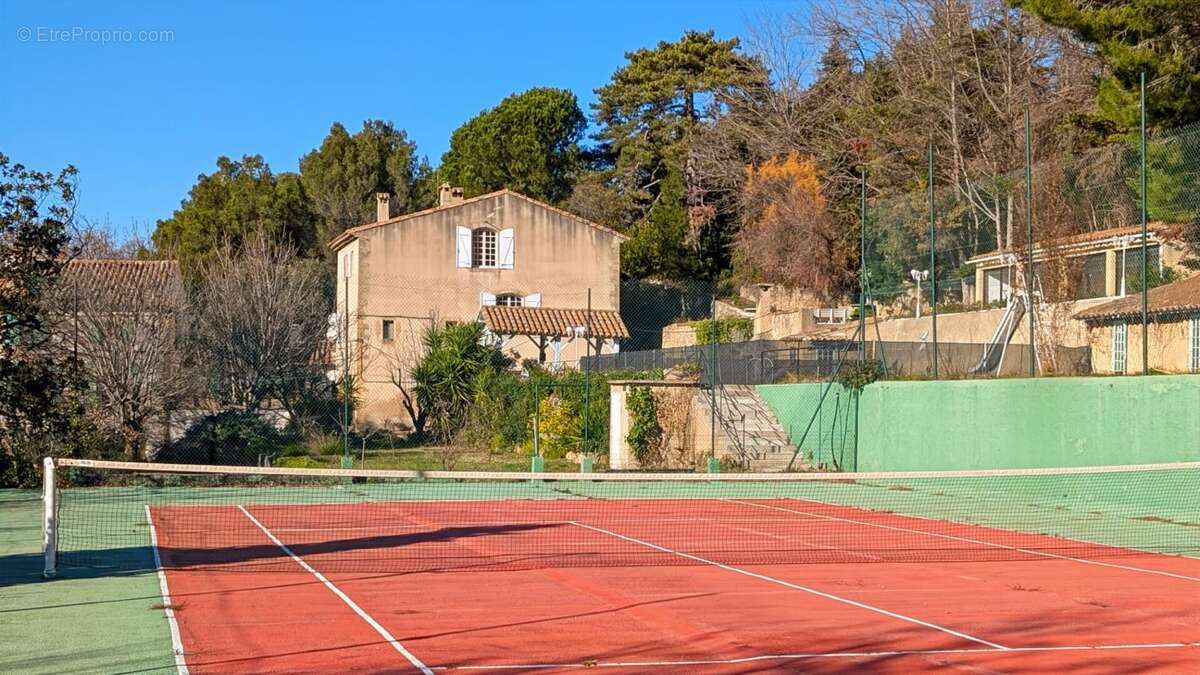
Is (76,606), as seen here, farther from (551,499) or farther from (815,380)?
(815,380)

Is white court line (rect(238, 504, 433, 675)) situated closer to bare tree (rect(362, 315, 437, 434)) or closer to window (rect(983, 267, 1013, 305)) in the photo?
window (rect(983, 267, 1013, 305))

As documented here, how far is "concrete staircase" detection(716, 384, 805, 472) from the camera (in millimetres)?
27266

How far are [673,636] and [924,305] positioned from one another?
18735 millimetres

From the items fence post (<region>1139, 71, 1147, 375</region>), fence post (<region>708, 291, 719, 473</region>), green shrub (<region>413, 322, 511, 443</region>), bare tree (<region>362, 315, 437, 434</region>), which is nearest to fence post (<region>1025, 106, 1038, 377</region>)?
fence post (<region>1139, 71, 1147, 375</region>)

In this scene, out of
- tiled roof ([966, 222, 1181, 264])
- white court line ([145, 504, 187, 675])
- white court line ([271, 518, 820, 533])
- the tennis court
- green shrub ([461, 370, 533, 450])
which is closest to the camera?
white court line ([145, 504, 187, 675])

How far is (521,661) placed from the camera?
27.2 feet

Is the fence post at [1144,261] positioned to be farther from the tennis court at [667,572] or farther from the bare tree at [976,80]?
the bare tree at [976,80]

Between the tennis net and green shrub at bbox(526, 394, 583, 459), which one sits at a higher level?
green shrub at bbox(526, 394, 583, 459)

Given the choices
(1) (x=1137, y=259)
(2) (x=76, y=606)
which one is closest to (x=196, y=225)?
(1) (x=1137, y=259)

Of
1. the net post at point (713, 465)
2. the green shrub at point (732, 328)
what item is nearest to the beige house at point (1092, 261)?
the net post at point (713, 465)

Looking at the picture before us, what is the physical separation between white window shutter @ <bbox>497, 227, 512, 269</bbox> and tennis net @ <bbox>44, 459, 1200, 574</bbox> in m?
16.0

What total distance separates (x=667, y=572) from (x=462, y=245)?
28.3 m

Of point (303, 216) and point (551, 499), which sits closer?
point (551, 499)

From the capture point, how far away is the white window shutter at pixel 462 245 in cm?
4038
